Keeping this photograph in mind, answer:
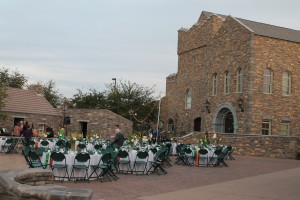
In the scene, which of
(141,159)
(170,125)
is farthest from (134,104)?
(141,159)

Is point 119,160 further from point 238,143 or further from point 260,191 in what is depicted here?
point 238,143

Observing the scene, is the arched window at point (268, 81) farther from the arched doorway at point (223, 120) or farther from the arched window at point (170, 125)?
the arched window at point (170, 125)

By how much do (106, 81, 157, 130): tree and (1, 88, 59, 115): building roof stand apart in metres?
6.33

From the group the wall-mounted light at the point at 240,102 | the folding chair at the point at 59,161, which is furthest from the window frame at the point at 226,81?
the folding chair at the point at 59,161

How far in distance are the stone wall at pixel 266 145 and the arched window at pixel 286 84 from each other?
559 cm

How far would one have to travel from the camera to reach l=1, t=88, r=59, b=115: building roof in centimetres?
3061

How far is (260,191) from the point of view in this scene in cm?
969

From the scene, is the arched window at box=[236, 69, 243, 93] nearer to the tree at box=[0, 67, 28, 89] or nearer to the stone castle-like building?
the stone castle-like building

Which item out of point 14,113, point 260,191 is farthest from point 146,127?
point 260,191

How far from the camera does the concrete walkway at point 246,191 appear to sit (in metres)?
8.81

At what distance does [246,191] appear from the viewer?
9.66m

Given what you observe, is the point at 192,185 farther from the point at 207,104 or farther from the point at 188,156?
the point at 207,104

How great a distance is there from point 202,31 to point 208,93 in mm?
5683

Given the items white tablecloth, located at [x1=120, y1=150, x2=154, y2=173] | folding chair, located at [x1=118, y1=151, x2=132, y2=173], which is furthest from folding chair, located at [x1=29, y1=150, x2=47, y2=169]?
white tablecloth, located at [x1=120, y1=150, x2=154, y2=173]
